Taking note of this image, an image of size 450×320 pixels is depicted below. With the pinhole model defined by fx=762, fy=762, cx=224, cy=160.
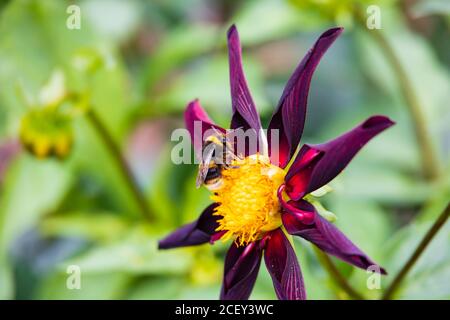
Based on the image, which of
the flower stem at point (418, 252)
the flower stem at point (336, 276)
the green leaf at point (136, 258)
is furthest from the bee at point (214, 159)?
the green leaf at point (136, 258)

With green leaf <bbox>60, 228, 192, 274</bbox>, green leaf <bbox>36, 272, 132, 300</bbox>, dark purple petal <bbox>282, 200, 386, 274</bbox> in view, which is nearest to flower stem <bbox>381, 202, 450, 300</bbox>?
dark purple petal <bbox>282, 200, 386, 274</bbox>

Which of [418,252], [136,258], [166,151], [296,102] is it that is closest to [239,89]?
Answer: [296,102]

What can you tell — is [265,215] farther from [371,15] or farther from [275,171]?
[371,15]

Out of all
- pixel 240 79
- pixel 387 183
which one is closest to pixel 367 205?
pixel 387 183

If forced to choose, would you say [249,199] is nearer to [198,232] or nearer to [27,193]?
[198,232]

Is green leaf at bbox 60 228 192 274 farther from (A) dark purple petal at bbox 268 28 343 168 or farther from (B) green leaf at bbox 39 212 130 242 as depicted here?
(A) dark purple petal at bbox 268 28 343 168
